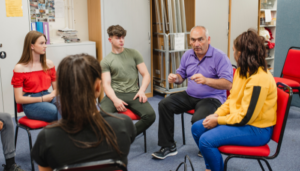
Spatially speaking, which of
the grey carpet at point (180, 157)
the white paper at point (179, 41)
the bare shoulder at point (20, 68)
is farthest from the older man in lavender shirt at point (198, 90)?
the white paper at point (179, 41)

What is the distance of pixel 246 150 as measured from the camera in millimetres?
1797

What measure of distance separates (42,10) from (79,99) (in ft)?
10.7

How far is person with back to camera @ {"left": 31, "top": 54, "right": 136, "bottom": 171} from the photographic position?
3.68ft

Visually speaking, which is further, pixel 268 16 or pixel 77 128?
pixel 268 16

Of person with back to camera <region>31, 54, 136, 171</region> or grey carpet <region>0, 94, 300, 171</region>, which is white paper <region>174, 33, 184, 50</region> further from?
person with back to camera <region>31, 54, 136, 171</region>

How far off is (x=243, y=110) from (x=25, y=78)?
5.83 ft

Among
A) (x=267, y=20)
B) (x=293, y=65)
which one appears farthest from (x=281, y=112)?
(x=267, y=20)

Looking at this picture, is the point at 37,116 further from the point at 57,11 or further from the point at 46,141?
the point at 57,11

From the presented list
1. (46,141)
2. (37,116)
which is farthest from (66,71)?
(37,116)

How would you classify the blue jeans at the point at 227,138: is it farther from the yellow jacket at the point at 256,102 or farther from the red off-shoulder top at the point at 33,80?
the red off-shoulder top at the point at 33,80

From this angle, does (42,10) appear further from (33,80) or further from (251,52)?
(251,52)

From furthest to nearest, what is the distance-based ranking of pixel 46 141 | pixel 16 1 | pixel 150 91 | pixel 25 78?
pixel 150 91 → pixel 16 1 → pixel 25 78 → pixel 46 141

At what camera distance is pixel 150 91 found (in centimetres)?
462

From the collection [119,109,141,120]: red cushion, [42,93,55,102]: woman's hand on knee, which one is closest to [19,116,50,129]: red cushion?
[42,93,55,102]: woman's hand on knee
